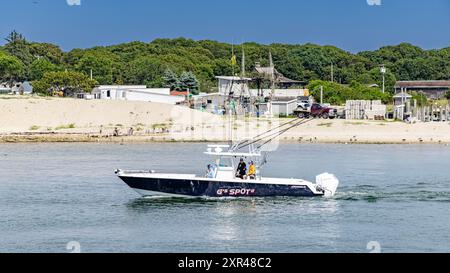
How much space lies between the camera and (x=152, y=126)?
74.6 meters

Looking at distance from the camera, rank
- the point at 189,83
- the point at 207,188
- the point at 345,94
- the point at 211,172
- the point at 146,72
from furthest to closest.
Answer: the point at 146,72
the point at 189,83
the point at 345,94
the point at 211,172
the point at 207,188

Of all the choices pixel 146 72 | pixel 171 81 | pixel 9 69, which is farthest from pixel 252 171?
pixel 9 69

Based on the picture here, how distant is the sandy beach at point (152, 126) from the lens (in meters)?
70.6

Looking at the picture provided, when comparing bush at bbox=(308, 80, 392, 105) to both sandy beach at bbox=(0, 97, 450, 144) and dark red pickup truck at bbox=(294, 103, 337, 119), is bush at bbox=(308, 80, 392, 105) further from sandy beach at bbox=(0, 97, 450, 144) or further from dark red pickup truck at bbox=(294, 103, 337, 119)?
sandy beach at bbox=(0, 97, 450, 144)

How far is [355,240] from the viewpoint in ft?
86.7

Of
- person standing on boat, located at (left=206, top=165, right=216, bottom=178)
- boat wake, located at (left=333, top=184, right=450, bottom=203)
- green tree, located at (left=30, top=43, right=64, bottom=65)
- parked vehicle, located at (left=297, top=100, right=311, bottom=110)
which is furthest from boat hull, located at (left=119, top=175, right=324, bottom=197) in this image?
green tree, located at (left=30, top=43, right=64, bottom=65)

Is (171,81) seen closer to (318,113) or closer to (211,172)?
(318,113)

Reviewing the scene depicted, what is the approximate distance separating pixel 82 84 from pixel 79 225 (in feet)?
227

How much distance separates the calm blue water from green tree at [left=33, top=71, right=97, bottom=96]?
48.2 meters

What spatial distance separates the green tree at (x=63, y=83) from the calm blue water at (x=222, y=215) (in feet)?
158

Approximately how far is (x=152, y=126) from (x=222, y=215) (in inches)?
1765

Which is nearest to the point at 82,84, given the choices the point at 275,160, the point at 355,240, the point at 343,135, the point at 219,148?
the point at 343,135

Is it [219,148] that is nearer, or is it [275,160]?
[219,148]

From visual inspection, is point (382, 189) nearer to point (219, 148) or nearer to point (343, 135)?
point (219, 148)
